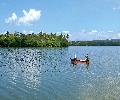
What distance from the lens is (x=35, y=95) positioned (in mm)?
30891

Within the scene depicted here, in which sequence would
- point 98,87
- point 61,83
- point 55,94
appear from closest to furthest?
1. point 55,94
2. point 98,87
3. point 61,83

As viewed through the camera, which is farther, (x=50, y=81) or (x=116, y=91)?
(x=50, y=81)

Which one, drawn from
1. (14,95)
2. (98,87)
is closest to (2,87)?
(14,95)

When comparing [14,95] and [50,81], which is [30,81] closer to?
[50,81]

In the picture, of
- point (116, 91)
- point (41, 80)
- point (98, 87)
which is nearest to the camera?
point (116, 91)

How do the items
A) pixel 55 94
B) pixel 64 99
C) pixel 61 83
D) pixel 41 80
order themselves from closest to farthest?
pixel 64 99, pixel 55 94, pixel 61 83, pixel 41 80

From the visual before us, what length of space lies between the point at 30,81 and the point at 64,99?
39.2ft

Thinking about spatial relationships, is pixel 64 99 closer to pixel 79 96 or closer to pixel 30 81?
pixel 79 96

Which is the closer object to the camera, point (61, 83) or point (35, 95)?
point (35, 95)

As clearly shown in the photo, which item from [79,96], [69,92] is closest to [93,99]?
[79,96]

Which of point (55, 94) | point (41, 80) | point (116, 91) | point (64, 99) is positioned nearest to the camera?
point (64, 99)

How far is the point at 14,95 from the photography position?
101ft

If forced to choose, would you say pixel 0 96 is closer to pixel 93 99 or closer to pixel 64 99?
pixel 64 99

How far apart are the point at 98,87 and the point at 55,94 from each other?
305 inches
